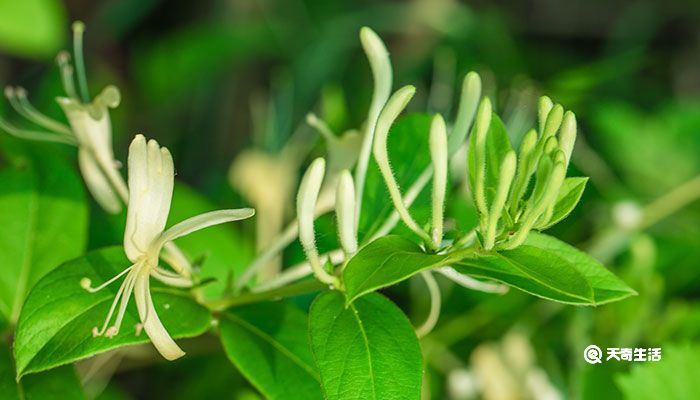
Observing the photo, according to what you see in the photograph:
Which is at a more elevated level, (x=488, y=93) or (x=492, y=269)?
(x=488, y=93)

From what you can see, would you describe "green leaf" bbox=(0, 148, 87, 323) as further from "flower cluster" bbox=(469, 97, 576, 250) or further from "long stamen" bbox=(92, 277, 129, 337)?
"flower cluster" bbox=(469, 97, 576, 250)

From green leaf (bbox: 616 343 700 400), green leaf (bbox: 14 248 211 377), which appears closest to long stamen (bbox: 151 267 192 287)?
green leaf (bbox: 14 248 211 377)

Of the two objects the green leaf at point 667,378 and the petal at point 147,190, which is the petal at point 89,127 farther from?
the green leaf at point 667,378

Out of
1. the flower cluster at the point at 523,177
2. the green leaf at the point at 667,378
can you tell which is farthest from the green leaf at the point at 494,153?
the green leaf at the point at 667,378

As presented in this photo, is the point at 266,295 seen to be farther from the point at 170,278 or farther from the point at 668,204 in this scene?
the point at 668,204

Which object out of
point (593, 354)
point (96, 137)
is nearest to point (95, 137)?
point (96, 137)

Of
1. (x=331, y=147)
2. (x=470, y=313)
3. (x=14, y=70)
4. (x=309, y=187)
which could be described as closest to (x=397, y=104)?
(x=309, y=187)
